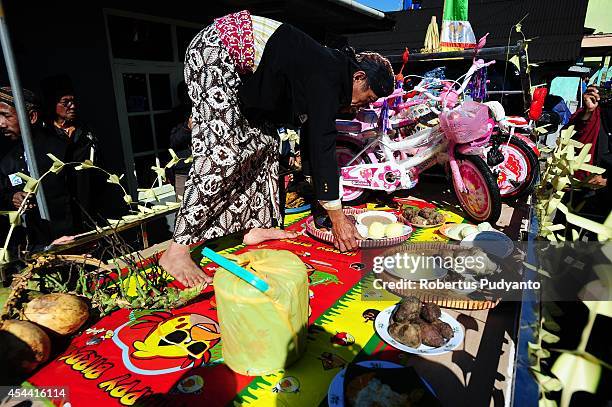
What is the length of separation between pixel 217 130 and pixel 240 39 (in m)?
0.49

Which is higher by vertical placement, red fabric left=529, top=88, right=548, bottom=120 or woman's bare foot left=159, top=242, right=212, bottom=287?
red fabric left=529, top=88, right=548, bottom=120

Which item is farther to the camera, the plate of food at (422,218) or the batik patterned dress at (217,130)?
the plate of food at (422,218)

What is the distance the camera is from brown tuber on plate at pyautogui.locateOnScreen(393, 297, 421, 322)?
1429 millimetres

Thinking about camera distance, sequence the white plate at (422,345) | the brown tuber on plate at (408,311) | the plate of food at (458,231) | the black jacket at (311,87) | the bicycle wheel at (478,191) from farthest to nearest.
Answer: the bicycle wheel at (478,191) < the plate of food at (458,231) < the black jacket at (311,87) < the brown tuber on plate at (408,311) < the white plate at (422,345)

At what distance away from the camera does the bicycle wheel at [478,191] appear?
2626 millimetres

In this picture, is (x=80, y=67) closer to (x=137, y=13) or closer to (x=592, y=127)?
(x=137, y=13)

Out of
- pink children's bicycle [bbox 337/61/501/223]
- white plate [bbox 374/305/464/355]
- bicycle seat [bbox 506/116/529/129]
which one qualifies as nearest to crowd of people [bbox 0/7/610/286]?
white plate [bbox 374/305/464/355]

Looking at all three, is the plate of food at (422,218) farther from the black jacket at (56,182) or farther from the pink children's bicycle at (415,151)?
the black jacket at (56,182)

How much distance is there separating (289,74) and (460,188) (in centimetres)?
173

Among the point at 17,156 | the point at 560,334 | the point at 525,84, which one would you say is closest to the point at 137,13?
the point at 17,156

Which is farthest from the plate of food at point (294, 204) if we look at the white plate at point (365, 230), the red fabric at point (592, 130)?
the red fabric at point (592, 130)

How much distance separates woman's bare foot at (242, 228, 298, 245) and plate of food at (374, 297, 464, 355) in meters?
1.17

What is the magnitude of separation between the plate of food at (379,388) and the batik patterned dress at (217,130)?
1.28 m

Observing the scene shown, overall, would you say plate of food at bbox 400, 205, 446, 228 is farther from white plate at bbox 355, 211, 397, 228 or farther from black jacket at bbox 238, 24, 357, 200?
black jacket at bbox 238, 24, 357, 200
